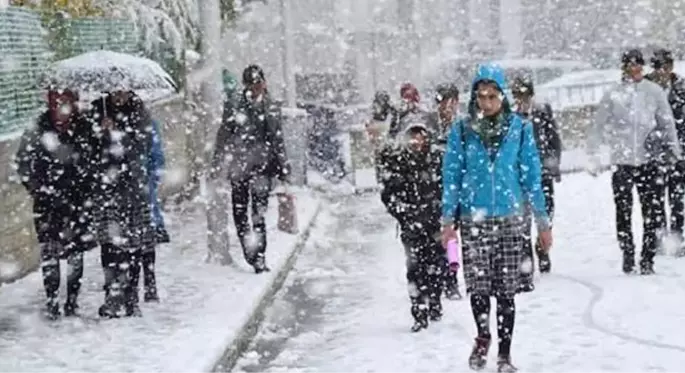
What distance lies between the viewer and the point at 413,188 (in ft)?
26.5

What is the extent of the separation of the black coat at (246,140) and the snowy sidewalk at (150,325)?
0.96 meters

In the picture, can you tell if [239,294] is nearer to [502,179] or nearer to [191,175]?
[502,179]

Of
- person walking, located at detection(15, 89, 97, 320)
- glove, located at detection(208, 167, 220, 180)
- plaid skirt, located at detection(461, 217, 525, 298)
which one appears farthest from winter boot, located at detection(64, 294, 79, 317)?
plaid skirt, located at detection(461, 217, 525, 298)

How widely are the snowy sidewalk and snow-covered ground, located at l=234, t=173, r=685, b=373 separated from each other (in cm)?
30

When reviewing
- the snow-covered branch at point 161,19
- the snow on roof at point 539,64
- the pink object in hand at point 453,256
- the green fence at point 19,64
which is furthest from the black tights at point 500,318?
the snow on roof at point 539,64

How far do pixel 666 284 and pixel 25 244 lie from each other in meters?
5.69

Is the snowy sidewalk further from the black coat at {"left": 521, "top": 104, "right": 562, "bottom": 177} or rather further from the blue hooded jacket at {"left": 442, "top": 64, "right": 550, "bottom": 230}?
the black coat at {"left": 521, "top": 104, "right": 562, "bottom": 177}

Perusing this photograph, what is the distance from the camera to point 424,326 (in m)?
8.17

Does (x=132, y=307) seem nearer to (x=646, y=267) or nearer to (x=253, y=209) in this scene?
(x=253, y=209)

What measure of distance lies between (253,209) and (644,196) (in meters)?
3.46

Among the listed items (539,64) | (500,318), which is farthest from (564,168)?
(500,318)

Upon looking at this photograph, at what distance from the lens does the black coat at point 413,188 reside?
317 inches

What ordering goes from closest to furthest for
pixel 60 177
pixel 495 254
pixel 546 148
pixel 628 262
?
pixel 495 254 → pixel 60 177 → pixel 628 262 → pixel 546 148

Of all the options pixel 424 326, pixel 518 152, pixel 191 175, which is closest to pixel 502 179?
pixel 518 152
